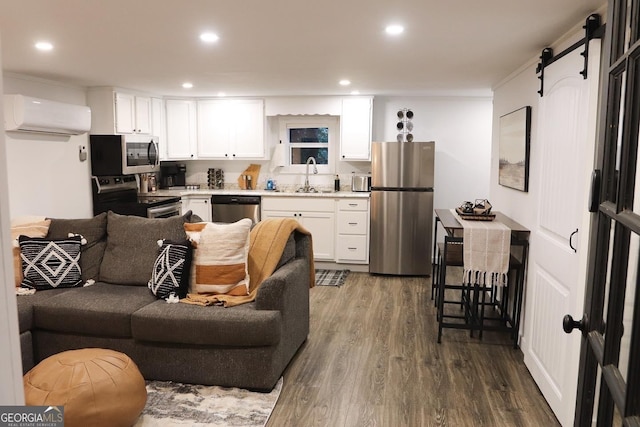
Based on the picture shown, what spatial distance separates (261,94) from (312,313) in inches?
118

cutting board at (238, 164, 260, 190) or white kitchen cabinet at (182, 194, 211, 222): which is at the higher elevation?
cutting board at (238, 164, 260, 190)

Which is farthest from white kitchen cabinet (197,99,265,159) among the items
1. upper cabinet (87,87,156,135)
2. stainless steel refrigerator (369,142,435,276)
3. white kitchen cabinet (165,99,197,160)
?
stainless steel refrigerator (369,142,435,276)

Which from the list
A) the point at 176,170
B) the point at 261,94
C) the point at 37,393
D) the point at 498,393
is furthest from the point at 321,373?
the point at 176,170

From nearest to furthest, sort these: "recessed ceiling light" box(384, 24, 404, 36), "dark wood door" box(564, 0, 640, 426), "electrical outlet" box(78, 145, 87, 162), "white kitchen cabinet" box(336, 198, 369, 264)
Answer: "dark wood door" box(564, 0, 640, 426) < "recessed ceiling light" box(384, 24, 404, 36) < "electrical outlet" box(78, 145, 87, 162) < "white kitchen cabinet" box(336, 198, 369, 264)

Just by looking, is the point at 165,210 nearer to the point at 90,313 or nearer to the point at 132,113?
the point at 132,113

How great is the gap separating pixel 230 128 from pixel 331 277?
2.42 meters

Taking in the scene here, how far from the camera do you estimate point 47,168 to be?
4844 millimetres

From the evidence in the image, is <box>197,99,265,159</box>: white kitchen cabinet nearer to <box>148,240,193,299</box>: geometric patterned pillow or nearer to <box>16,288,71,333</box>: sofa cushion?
<box>148,240,193,299</box>: geometric patterned pillow

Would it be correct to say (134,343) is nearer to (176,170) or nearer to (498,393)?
(498,393)

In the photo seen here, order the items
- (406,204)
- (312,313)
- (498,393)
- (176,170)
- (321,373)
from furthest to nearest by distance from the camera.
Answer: (176,170) < (406,204) < (312,313) < (321,373) < (498,393)

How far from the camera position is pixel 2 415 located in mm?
842

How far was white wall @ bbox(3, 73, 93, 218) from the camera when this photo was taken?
14.6ft

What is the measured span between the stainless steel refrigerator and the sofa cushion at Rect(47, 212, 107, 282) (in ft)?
10.3

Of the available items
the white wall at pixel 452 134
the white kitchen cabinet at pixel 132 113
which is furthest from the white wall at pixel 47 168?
the white wall at pixel 452 134
